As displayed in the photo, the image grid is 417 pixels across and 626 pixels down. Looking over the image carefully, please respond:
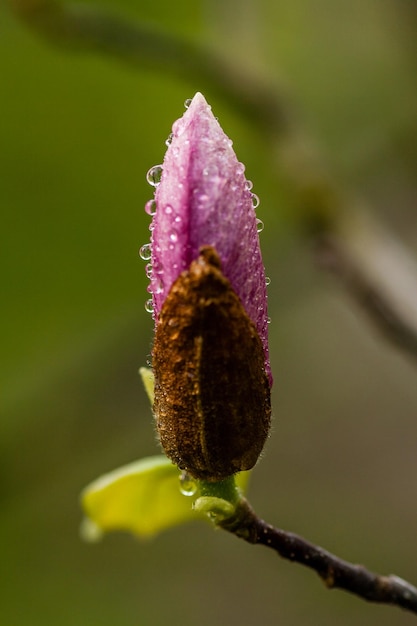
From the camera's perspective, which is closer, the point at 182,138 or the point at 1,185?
the point at 182,138

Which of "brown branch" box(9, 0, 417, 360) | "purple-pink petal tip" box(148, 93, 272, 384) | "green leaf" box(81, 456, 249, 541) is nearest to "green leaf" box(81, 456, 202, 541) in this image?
"green leaf" box(81, 456, 249, 541)

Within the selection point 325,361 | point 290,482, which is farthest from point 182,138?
point 325,361

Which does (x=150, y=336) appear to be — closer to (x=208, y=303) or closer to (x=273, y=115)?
(x=273, y=115)

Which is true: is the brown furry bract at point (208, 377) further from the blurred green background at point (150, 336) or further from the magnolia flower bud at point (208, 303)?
the blurred green background at point (150, 336)

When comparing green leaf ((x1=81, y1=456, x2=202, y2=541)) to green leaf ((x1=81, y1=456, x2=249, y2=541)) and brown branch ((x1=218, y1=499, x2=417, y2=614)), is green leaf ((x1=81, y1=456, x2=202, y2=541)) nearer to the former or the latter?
green leaf ((x1=81, y1=456, x2=249, y2=541))

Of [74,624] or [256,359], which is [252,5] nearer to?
[74,624]

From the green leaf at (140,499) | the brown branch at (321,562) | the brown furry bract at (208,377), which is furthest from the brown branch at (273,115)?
the brown furry bract at (208,377)

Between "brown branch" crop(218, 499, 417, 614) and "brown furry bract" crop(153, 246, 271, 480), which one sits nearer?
"brown furry bract" crop(153, 246, 271, 480)
